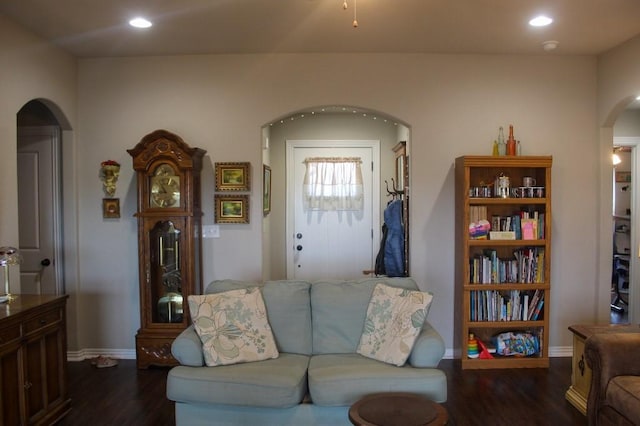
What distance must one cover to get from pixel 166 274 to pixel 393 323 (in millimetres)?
2128

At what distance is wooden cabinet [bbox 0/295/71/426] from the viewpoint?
2602 mm

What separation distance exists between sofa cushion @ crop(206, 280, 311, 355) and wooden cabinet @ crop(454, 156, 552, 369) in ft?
5.11

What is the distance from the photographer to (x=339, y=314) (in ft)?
10.4

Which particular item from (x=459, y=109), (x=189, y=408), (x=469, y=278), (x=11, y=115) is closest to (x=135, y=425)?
(x=189, y=408)

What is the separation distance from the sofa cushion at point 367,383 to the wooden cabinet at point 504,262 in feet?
4.76

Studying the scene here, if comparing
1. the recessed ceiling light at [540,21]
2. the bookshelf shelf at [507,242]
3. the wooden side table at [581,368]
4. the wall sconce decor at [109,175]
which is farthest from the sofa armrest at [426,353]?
the wall sconce decor at [109,175]

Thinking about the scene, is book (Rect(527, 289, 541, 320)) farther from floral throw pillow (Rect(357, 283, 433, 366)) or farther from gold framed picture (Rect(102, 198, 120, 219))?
gold framed picture (Rect(102, 198, 120, 219))

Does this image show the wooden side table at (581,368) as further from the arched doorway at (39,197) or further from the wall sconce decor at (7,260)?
the arched doorway at (39,197)

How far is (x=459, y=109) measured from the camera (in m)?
4.27

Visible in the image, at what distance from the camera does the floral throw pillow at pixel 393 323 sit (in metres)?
2.86

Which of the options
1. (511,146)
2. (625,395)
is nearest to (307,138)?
(511,146)

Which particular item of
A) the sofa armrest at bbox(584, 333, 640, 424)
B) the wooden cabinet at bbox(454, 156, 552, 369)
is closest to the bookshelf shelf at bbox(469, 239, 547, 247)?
the wooden cabinet at bbox(454, 156, 552, 369)

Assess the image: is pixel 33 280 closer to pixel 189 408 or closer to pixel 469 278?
pixel 189 408

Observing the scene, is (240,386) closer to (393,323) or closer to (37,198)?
(393,323)
